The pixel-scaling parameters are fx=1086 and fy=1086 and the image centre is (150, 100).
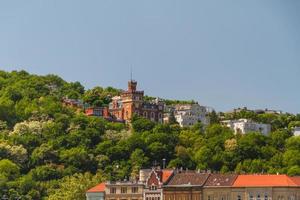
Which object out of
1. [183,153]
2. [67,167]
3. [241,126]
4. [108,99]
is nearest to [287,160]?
[183,153]

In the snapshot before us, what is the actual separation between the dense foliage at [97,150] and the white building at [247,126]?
36.4 feet

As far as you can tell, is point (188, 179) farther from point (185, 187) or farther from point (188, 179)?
point (185, 187)

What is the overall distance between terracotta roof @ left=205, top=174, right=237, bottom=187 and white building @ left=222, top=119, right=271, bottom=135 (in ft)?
240

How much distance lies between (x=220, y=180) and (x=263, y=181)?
4535 millimetres

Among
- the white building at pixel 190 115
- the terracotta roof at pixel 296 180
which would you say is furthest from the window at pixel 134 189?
the white building at pixel 190 115

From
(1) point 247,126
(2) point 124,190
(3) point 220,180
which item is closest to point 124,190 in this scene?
(2) point 124,190

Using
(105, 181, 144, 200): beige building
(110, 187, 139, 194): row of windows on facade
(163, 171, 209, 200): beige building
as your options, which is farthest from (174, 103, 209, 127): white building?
(163, 171, 209, 200): beige building

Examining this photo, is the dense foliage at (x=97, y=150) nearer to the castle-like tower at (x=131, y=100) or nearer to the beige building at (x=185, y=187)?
the castle-like tower at (x=131, y=100)

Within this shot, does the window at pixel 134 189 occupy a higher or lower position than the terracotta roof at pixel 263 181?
lower

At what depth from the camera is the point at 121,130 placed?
159625 mm

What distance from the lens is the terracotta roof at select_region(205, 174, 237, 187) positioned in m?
105

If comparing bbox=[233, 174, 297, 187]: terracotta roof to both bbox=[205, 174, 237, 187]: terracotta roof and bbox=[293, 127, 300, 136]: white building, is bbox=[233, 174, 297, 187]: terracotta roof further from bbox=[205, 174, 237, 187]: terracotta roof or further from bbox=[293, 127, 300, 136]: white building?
bbox=[293, 127, 300, 136]: white building

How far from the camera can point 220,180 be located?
346 ft

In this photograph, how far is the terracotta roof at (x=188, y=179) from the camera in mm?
105750
